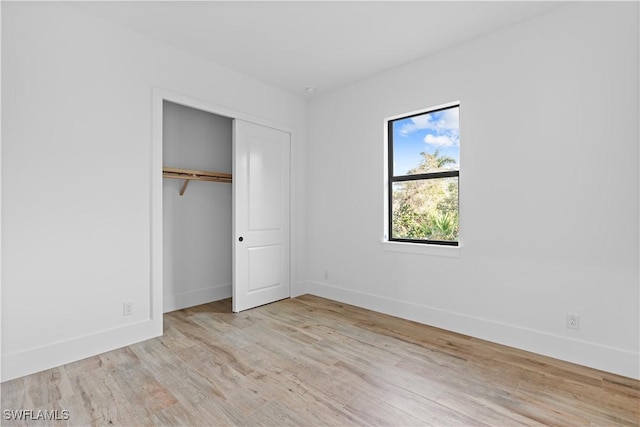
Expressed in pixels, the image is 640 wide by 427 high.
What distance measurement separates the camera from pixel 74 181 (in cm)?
251

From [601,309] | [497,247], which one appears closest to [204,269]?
[497,247]

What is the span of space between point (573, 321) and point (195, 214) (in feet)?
12.7

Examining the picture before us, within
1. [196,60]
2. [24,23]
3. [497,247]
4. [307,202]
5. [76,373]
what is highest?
[196,60]

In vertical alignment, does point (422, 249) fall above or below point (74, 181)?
below

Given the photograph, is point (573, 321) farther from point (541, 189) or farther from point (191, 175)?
point (191, 175)

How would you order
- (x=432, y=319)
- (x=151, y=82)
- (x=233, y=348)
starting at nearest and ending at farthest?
(x=233, y=348), (x=151, y=82), (x=432, y=319)

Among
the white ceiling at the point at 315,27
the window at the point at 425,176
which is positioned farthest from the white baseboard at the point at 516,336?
the white ceiling at the point at 315,27

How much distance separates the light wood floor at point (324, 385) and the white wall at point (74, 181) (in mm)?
313

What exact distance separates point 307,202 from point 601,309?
10.7 ft

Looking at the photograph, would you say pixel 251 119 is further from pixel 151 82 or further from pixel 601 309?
pixel 601 309

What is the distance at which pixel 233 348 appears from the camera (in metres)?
2.73

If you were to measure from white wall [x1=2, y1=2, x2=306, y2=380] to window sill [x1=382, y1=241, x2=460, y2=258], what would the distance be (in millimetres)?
2378

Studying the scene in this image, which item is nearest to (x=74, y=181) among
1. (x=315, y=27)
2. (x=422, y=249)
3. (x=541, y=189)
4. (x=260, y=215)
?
(x=260, y=215)

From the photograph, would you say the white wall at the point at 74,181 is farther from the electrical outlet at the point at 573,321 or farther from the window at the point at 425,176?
the electrical outlet at the point at 573,321
